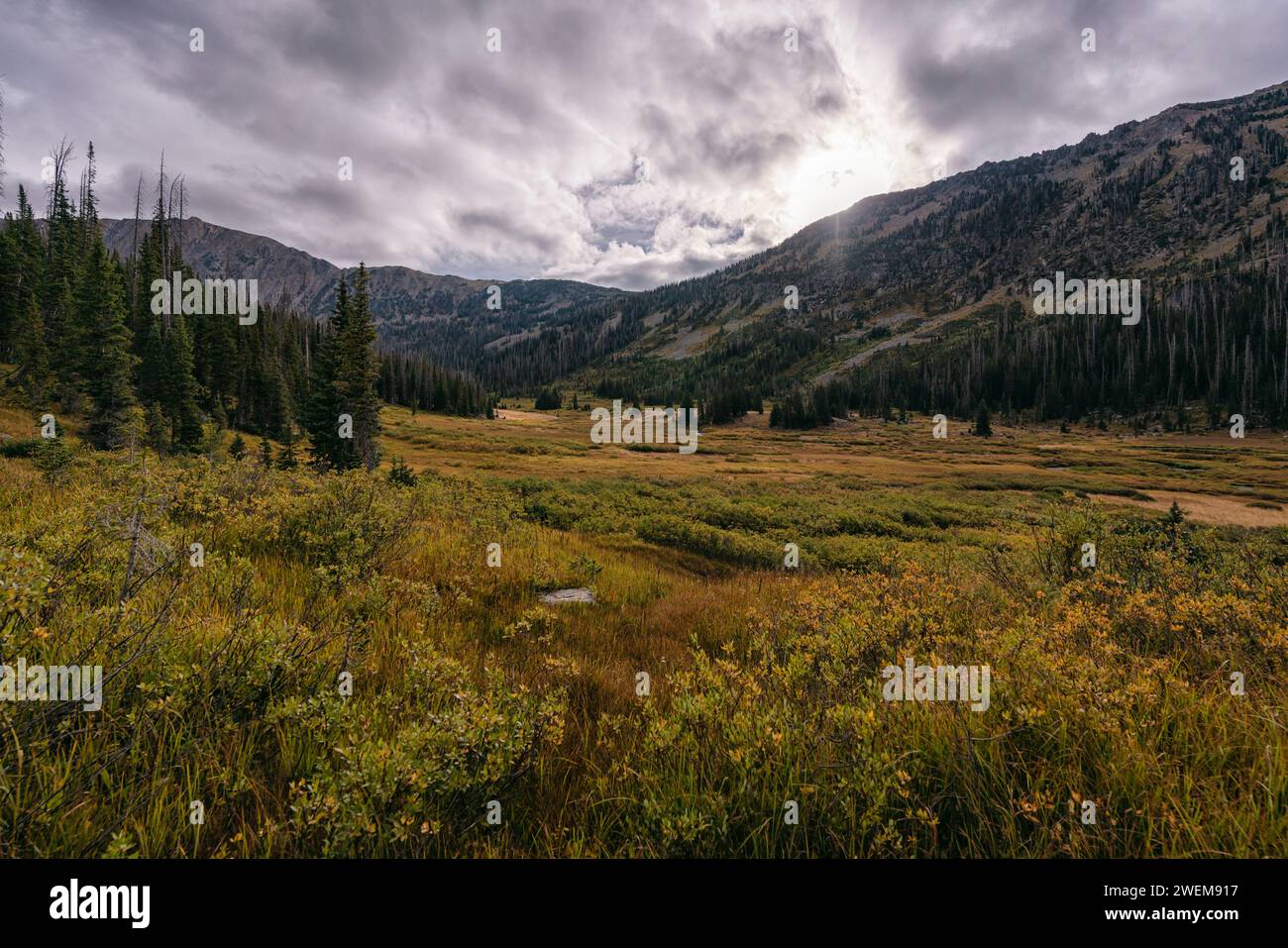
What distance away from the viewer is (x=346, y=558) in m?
6.10

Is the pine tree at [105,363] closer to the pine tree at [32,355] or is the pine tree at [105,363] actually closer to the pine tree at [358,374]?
the pine tree at [32,355]

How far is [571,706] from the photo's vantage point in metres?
4.07

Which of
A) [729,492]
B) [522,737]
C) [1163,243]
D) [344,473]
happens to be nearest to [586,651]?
[522,737]

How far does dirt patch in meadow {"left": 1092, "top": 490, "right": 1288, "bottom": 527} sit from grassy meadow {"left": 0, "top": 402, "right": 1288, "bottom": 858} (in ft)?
120

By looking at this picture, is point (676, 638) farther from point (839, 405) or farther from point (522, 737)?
point (839, 405)

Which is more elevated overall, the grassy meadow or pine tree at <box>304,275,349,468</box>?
pine tree at <box>304,275,349,468</box>

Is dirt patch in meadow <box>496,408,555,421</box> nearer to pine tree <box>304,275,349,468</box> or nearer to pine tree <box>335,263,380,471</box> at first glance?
pine tree <box>304,275,349,468</box>

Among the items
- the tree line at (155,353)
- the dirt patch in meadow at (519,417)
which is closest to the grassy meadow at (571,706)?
the tree line at (155,353)

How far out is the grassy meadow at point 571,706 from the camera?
230cm

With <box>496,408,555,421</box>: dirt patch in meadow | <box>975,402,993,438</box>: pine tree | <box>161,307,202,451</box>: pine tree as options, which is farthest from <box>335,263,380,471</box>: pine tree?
<box>975,402,993,438</box>: pine tree

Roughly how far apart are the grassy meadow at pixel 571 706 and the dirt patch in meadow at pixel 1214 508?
3669 cm

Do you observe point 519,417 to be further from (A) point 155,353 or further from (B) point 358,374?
(B) point 358,374

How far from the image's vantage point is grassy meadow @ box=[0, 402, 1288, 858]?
2303mm

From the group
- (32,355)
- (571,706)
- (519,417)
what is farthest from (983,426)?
(32,355)
